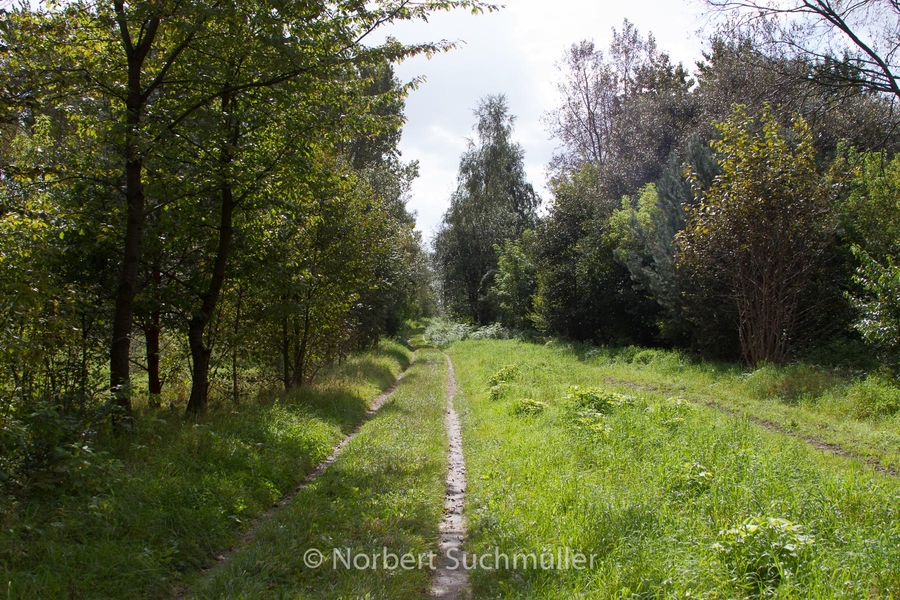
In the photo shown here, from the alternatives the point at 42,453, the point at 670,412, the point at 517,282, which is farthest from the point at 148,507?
the point at 517,282

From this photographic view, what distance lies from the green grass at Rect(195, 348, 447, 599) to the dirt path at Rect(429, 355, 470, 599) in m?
0.12

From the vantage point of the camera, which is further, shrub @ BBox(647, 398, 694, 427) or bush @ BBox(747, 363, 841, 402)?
bush @ BBox(747, 363, 841, 402)

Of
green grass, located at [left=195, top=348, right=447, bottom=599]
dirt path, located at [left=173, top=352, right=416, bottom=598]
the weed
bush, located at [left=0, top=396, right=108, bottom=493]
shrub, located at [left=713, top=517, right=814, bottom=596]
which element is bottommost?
dirt path, located at [left=173, top=352, right=416, bottom=598]

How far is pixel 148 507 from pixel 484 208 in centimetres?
3670

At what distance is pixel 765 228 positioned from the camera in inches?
539

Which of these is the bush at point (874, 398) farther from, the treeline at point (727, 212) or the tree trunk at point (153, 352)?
the tree trunk at point (153, 352)

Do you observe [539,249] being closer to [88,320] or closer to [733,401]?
[733,401]

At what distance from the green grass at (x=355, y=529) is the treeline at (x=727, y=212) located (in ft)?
29.1

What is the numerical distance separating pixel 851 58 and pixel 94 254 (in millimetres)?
12628

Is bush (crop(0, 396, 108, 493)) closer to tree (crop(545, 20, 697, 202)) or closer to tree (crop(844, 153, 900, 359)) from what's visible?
tree (crop(844, 153, 900, 359))

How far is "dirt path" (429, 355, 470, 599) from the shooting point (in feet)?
15.4

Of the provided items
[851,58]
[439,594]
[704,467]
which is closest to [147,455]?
[439,594]

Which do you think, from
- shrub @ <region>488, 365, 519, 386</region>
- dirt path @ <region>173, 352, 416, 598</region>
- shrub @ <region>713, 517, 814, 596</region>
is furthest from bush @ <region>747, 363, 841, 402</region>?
dirt path @ <region>173, 352, 416, 598</region>

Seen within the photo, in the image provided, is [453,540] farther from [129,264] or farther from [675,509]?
[129,264]
